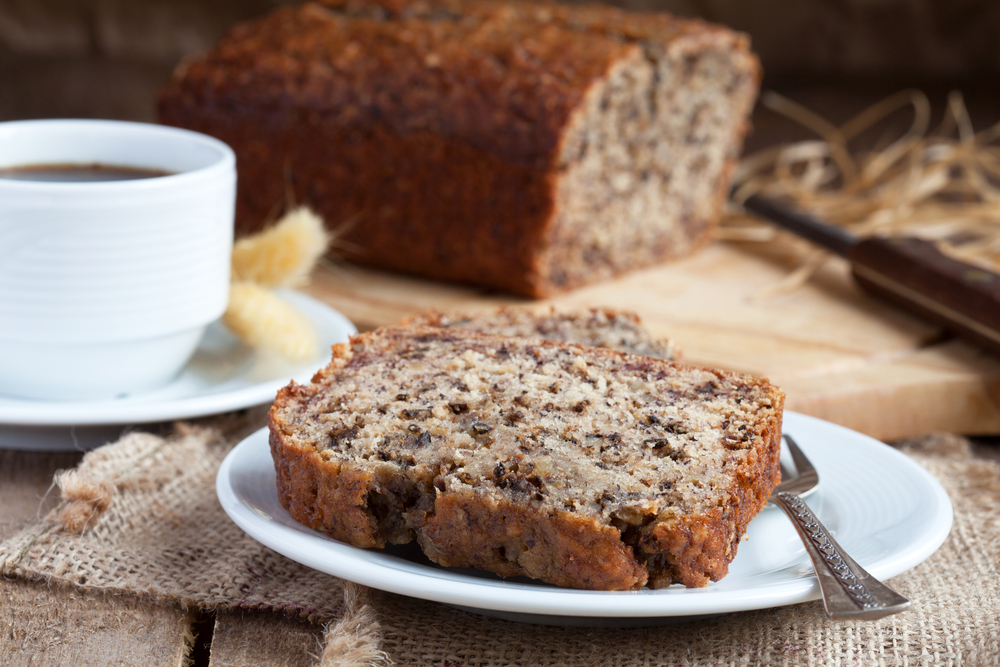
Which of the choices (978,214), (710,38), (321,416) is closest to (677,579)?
(321,416)

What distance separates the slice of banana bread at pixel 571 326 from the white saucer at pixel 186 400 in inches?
11.3

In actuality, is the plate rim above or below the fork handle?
below

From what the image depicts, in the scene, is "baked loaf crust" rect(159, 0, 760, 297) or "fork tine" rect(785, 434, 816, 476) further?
"baked loaf crust" rect(159, 0, 760, 297)

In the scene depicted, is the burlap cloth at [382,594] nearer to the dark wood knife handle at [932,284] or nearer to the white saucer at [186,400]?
the white saucer at [186,400]

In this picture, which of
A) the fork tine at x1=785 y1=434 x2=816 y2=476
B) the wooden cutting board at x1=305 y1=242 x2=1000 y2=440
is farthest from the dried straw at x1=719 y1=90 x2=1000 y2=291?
the fork tine at x1=785 y1=434 x2=816 y2=476

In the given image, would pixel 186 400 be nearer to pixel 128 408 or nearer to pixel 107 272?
pixel 128 408

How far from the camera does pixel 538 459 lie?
1.24m

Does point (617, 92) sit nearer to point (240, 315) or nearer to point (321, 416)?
point (240, 315)

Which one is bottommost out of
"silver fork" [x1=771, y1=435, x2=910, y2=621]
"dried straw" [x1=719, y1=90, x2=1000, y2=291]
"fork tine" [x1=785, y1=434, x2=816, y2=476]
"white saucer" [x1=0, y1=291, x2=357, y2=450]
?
"white saucer" [x1=0, y1=291, x2=357, y2=450]

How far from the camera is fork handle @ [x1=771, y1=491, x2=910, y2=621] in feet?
3.54

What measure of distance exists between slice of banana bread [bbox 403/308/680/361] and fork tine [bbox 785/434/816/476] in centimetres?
26

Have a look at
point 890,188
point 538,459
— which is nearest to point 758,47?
point 890,188

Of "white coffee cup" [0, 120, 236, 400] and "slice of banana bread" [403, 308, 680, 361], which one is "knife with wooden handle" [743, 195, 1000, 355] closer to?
"slice of banana bread" [403, 308, 680, 361]

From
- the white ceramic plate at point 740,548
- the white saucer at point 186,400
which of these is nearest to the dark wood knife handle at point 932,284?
the white ceramic plate at point 740,548
